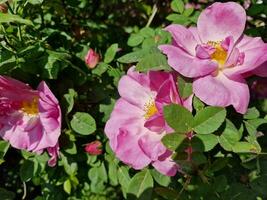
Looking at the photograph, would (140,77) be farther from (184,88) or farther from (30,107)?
(30,107)

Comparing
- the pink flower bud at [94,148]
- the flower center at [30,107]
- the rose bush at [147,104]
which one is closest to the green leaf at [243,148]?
the rose bush at [147,104]

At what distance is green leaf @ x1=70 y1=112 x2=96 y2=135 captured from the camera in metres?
1.36

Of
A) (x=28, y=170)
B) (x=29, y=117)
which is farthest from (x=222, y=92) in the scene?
(x=28, y=170)

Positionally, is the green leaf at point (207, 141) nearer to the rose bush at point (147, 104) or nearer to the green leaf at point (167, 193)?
the rose bush at point (147, 104)

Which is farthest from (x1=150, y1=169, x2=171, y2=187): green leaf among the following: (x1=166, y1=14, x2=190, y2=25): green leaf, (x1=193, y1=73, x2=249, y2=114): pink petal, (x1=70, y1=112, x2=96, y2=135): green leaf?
(x1=166, y1=14, x2=190, y2=25): green leaf

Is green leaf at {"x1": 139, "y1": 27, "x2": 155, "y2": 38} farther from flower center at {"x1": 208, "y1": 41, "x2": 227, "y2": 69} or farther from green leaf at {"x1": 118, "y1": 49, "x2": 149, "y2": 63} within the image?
flower center at {"x1": 208, "y1": 41, "x2": 227, "y2": 69}

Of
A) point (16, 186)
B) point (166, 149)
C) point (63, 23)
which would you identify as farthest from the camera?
point (16, 186)

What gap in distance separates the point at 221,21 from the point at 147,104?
0.28 metres

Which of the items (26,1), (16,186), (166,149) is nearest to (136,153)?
(166,149)

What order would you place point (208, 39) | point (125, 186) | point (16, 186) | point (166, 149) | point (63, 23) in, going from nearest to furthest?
point (166, 149) → point (208, 39) → point (125, 186) → point (63, 23) → point (16, 186)

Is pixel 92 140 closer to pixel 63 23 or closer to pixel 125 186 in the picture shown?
pixel 125 186

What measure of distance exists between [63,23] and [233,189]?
35.9 inches

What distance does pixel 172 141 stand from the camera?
1.06 metres

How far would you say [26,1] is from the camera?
3.96 feet
